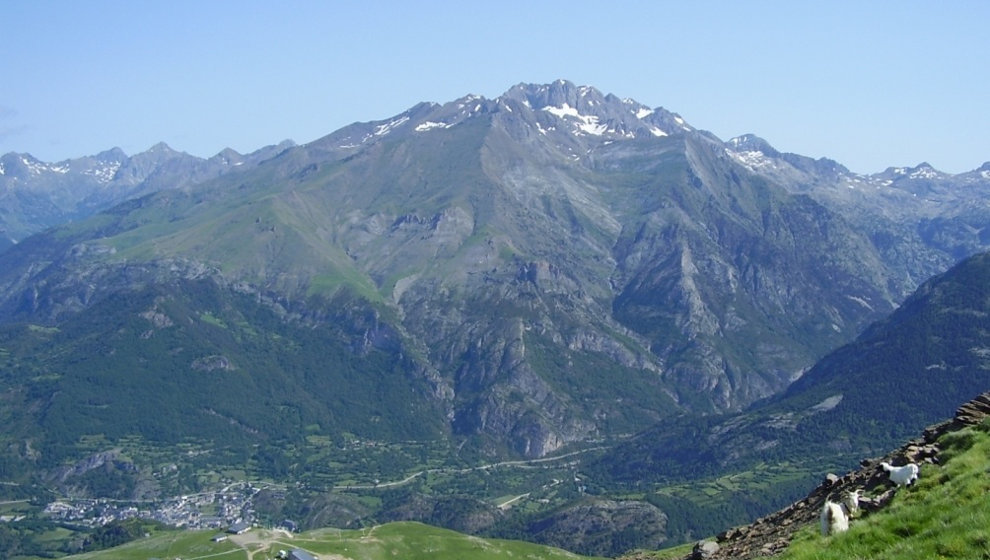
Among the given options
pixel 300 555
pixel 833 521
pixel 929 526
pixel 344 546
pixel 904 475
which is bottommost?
pixel 344 546

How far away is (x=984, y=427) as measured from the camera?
43906 mm

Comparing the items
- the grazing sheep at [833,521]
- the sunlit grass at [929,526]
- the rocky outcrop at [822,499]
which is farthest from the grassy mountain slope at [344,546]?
the grazing sheep at [833,521]

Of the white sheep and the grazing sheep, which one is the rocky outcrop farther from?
the grazing sheep

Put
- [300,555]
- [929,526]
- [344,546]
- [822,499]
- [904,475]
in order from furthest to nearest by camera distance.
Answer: [344,546] → [300,555] → [822,499] → [904,475] → [929,526]

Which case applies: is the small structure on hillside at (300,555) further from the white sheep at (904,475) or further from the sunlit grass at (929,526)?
the sunlit grass at (929,526)

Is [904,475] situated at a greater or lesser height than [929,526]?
lesser

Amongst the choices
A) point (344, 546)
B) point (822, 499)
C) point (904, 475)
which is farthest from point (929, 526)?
point (344, 546)

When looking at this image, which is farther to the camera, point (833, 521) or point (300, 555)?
point (300, 555)

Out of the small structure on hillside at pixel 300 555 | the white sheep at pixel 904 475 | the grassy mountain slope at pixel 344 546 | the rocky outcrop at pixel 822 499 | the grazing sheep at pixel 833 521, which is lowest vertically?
the grassy mountain slope at pixel 344 546

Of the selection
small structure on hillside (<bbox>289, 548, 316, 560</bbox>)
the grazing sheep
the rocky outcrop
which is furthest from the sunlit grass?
small structure on hillside (<bbox>289, 548, 316, 560</bbox>)

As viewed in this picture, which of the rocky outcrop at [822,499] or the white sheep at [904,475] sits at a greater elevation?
the white sheep at [904,475]

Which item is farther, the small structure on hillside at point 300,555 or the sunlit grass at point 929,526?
the small structure on hillside at point 300,555

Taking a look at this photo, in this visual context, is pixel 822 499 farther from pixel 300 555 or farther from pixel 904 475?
pixel 300 555

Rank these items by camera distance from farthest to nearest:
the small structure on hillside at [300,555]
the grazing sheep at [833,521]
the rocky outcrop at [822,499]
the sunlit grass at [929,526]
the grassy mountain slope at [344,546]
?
the grassy mountain slope at [344,546] → the small structure on hillside at [300,555] → the rocky outcrop at [822,499] → the grazing sheep at [833,521] → the sunlit grass at [929,526]
